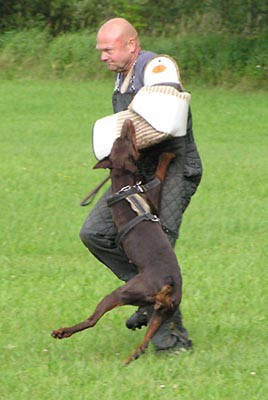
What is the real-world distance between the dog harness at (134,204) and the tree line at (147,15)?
17.3 m

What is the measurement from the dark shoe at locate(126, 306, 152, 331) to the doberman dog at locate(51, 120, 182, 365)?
0.40 meters

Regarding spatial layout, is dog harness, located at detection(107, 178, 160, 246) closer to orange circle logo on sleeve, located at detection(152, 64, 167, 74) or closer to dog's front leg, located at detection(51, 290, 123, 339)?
dog's front leg, located at detection(51, 290, 123, 339)

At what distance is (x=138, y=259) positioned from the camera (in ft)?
17.7

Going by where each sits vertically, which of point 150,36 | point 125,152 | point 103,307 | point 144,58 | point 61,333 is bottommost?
point 150,36

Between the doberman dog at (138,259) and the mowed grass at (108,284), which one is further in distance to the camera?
the doberman dog at (138,259)

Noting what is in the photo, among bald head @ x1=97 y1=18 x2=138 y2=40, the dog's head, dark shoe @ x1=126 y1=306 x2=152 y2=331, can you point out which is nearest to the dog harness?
the dog's head

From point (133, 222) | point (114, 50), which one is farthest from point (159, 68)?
point (133, 222)

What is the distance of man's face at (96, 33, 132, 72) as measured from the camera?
218 inches

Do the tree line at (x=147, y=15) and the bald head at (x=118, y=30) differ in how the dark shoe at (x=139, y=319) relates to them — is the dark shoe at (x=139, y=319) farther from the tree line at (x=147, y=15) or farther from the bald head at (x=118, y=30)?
the tree line at (x=147, y=15)

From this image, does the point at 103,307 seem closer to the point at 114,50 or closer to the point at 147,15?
the point at 114,50

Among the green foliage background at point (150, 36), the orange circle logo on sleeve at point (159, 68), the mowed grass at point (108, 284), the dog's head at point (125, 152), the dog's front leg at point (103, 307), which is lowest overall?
the green foliage background at point (150, 36)

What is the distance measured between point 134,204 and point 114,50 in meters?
0.83

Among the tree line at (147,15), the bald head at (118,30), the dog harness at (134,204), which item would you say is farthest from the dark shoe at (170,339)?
the tree line at (147,15)

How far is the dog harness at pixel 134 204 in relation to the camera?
5.45 metres
